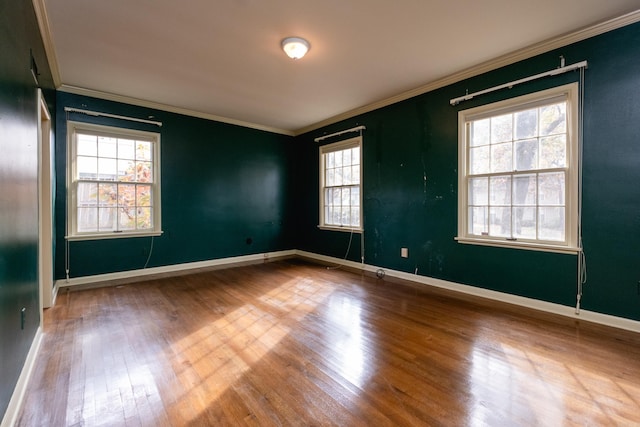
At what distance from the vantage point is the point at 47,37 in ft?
9.12

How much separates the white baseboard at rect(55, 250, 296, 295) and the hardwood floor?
850mm

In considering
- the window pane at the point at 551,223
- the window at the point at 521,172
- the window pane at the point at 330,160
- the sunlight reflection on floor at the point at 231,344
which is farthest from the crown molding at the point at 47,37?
the window pane at the point at 551,223

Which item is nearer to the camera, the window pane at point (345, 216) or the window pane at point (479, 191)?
the window pane at point (479, 191)

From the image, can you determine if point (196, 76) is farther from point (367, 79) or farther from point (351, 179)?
point (351, 179)

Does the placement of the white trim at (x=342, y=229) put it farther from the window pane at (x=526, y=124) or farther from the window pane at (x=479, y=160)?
the window pane at (x=526, y=124)

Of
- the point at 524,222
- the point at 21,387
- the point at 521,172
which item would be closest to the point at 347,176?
the point at 521,172

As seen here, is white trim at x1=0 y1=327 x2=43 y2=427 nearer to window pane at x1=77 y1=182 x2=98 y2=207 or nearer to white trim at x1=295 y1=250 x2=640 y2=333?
window pane at x1=77 y1=182 x2=98 y2=207

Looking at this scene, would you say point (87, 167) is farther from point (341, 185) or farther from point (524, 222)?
point (524, 222)

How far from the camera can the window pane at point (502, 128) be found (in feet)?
11.0

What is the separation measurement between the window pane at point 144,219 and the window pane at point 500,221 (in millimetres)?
4991

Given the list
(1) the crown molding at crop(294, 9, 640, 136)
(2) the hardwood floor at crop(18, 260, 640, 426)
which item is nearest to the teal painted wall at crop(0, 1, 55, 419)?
(2) the hardwood floor at crop(18, 260, 640, 426)

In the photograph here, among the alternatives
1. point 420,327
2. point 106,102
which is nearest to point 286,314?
point 420,327

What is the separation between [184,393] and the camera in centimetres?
178

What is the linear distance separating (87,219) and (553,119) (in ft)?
19.7
